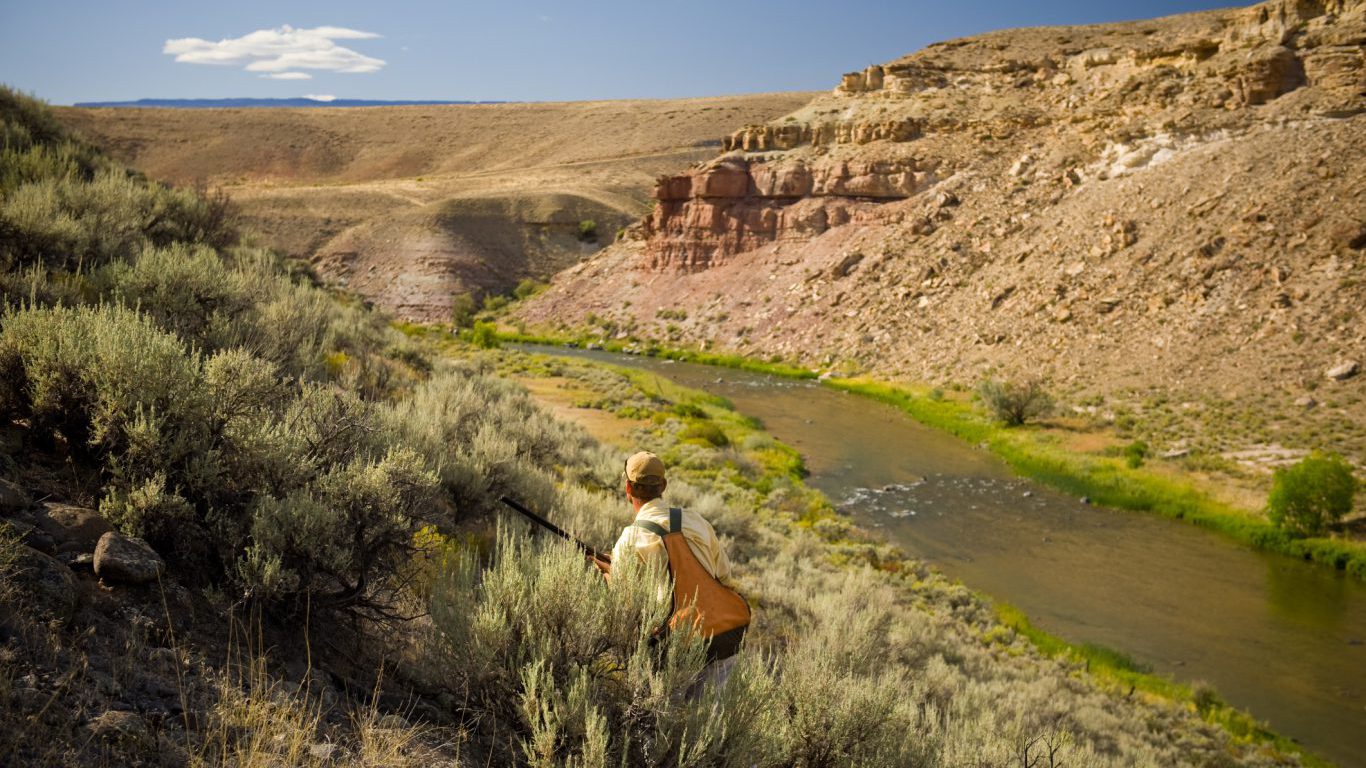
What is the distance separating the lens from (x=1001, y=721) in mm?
7156

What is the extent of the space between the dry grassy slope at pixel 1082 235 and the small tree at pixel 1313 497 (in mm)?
2790

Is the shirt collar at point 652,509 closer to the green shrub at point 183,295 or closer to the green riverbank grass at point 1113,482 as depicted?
the green shrub at point 183,295

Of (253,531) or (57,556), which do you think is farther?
(253,531)

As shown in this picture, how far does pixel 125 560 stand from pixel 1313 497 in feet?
61.7

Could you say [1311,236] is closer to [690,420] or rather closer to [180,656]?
[690,420]

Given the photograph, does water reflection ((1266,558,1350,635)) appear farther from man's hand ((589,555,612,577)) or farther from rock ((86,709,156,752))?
rock ((86,709,156,752))

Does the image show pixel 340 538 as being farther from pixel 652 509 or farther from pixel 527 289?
pixel 527 289

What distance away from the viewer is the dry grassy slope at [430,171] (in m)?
53.9

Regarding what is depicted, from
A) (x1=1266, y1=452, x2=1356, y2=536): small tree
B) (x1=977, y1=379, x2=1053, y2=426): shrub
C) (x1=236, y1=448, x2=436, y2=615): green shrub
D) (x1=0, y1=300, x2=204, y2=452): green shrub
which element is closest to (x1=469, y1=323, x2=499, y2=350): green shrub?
(x1=977, y1=379, x2=1053, y2=426): shrub

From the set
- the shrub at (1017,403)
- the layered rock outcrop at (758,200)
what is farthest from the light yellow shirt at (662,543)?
the layered rock outcrop at (758,200)

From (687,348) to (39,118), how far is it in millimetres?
27818

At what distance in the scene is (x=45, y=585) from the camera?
3.19 m

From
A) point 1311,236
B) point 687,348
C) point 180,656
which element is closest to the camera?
point 180,656

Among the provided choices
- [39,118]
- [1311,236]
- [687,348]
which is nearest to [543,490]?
[39,118]
